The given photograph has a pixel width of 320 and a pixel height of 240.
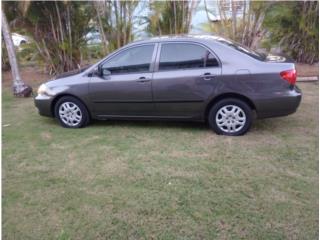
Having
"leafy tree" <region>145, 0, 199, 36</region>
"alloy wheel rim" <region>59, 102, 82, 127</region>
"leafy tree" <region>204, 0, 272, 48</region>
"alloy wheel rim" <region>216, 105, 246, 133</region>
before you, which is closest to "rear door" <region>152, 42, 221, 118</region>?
"alloy wheel rim" <region>216, 105, 246, 133</region>

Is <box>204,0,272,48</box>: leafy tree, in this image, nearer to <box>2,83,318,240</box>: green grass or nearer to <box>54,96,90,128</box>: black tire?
<box>2,83,318,240</box>: green grass

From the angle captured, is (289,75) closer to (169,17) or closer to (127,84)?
(127,84)

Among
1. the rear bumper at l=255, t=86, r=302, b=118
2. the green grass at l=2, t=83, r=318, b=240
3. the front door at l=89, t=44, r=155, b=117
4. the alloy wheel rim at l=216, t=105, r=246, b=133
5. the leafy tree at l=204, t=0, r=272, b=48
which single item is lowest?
the green grass at l=2, t=83, r=318, b=240

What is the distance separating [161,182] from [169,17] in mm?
7240

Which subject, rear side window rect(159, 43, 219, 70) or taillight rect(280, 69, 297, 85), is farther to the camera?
rear side window rect(159, 43, 219, 70)

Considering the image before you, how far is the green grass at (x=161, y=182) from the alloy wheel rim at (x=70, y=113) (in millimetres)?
211

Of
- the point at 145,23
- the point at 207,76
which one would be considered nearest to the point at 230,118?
the point at 207,76

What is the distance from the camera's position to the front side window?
17.5ft

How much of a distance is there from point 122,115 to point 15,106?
10.9 ft

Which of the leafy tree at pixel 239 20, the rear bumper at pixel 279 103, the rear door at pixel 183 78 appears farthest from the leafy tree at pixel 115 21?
the rear bumper at pixel 279 103

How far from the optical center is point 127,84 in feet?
17.6

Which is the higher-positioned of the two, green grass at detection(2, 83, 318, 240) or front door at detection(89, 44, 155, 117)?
front door at detection(89, 44, 155, 117)

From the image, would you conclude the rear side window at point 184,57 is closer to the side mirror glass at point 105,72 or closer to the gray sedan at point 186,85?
the gray sedan at point 186,85

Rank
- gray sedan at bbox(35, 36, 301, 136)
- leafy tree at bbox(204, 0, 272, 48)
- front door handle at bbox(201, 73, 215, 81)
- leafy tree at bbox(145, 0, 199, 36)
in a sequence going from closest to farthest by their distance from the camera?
gray sedan at bbox(35, 36, 301, 136) → front door handle at bbox(201, 73, 215, 81) → leafy tree at bbox(204, 0, 272, 48) → leafy tree at bbox(145, 0, 199, 36)
